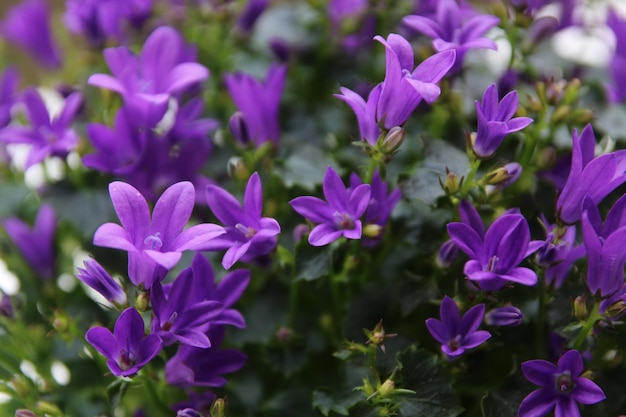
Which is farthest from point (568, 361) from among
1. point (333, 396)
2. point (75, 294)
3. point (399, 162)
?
point (75, 294)

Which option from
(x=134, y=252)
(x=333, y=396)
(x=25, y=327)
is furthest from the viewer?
(x=25, y=327)

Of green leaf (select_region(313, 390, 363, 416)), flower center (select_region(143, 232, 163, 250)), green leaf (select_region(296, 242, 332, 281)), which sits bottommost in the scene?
green leaf (select_region(313, 390, 363, 416))

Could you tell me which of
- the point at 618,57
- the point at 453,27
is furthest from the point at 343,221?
the point at 618,57

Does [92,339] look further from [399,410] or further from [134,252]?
[399,410]

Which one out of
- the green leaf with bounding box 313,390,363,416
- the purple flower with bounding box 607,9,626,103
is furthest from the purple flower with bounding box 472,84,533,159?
the purple flower with bounding box 607,9,626,103

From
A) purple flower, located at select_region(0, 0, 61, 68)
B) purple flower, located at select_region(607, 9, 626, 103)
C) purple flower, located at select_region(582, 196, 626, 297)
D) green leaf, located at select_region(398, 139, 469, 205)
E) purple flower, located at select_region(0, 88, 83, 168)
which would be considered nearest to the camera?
Result: purple flower, located at select_region(582, 196, 626, 297)

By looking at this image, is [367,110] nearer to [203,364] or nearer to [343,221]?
[343,221]

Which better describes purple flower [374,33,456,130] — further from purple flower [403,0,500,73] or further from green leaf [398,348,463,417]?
green leaf [398,348,463,417]
